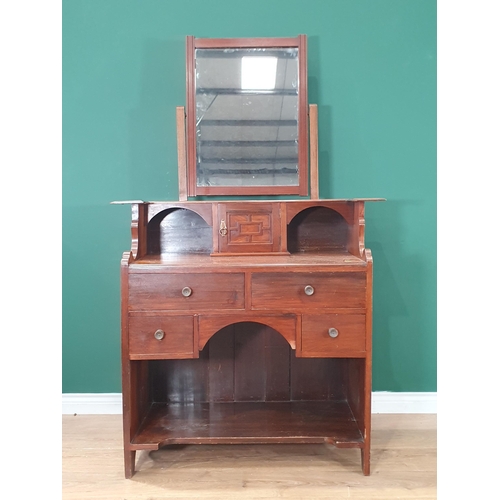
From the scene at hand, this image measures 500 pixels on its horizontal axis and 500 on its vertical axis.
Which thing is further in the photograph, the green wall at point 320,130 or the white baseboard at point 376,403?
the white baseboard at point 376,403

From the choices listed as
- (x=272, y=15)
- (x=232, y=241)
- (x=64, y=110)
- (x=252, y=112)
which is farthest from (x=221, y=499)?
(x=272, y=15)

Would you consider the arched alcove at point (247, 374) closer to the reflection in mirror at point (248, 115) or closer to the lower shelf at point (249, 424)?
the lower shelf at point (249, 424)

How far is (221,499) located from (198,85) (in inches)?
70.8

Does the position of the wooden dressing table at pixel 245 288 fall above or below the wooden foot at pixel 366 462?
above

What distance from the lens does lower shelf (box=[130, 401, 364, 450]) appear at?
198 cm

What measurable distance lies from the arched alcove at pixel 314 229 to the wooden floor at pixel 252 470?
95 cm

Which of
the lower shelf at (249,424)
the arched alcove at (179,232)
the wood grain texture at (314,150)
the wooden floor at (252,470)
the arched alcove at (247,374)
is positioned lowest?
the wooden floor at (252,470)

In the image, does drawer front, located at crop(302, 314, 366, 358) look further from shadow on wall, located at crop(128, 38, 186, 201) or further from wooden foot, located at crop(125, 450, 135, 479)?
shadow on wall, located at crop(128, 38, 186, 201)

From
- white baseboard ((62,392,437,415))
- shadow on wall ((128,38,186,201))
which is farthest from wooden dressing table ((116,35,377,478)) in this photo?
white baseboard ((62,392,437,415))

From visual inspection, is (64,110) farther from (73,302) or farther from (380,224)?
(380,224)

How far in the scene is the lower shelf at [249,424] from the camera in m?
1.98

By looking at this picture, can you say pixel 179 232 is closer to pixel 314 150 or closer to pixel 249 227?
pixel 249 227

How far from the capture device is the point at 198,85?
7.38 feet

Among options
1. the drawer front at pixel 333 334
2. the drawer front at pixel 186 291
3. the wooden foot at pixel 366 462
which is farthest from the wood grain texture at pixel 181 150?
the wooden foot at pixel 366 462
